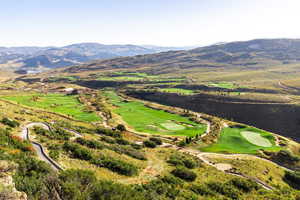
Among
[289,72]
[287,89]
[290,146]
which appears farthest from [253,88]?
[289,72]

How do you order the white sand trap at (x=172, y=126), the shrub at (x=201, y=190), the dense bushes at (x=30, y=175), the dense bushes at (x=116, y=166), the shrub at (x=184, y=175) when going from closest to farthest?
the dense bushes at (x=30, y=175) → the shrub at (x=201, y=190) → the dense bushes at (x=116, y=166) → the shrub at (x=184, y=175) → the white sand trap at (x=172, y=126)

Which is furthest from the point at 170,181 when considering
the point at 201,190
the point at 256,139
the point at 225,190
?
the point at 256,139

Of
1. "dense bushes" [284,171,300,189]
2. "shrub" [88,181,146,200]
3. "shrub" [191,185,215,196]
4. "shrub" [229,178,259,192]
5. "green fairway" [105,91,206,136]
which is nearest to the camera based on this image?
"shrub" [88,181,146,200]

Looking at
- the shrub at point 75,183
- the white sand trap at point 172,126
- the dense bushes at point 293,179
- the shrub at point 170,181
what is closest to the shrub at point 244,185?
the shrub at point 170,181

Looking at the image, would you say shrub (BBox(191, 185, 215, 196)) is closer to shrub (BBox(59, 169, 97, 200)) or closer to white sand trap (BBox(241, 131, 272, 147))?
shrub (BBox(59, 169, 97, 200))

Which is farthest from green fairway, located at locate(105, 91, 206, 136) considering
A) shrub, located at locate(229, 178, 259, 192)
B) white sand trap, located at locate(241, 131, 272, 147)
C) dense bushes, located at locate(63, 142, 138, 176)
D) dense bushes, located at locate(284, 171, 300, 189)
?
dense bushes, located at locate(63, 142, 138, 176)

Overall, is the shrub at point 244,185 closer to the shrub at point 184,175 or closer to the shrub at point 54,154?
the shrub at point 184,175

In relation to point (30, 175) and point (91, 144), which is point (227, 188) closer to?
point (91, 144)
